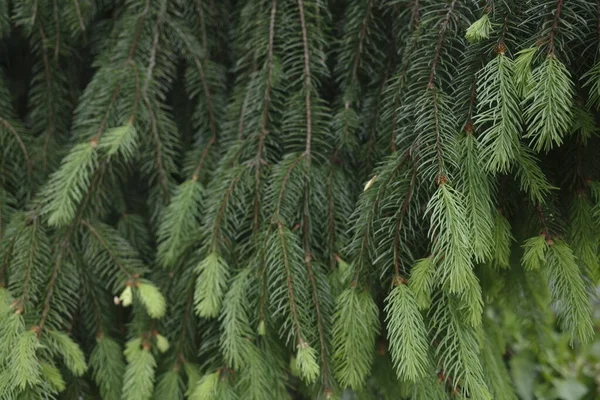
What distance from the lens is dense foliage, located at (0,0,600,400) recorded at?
2.64ft

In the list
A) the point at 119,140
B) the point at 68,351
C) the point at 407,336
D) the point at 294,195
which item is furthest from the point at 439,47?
the point at 68,351

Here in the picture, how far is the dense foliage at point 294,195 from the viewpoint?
0.81 meters

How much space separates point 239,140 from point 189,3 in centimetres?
33

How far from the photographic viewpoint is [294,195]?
0.98 metres

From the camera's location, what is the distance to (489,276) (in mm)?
1031

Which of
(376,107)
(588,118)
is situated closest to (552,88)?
(588,118)

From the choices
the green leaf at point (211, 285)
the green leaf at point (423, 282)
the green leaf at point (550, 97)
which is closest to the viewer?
the green leaf at point (550, 97)

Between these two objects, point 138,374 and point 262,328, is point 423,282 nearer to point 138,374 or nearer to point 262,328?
point 262,328

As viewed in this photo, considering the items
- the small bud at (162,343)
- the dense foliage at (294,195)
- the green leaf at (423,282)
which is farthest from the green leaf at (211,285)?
the green leaf at (423,282)

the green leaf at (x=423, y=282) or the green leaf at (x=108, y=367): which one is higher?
the green leaf at (x=423, y=282)

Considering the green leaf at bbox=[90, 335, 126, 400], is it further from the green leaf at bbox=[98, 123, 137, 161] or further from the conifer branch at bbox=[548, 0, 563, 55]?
the conifer branch at bbox=[548, 0, 563, 55]

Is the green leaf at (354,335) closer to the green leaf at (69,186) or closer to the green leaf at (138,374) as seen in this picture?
the green leaf at (138,374)

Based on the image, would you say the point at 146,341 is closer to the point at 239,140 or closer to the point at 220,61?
the point at 239,140

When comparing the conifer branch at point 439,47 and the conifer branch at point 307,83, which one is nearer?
the conifer branch at point 439,47
